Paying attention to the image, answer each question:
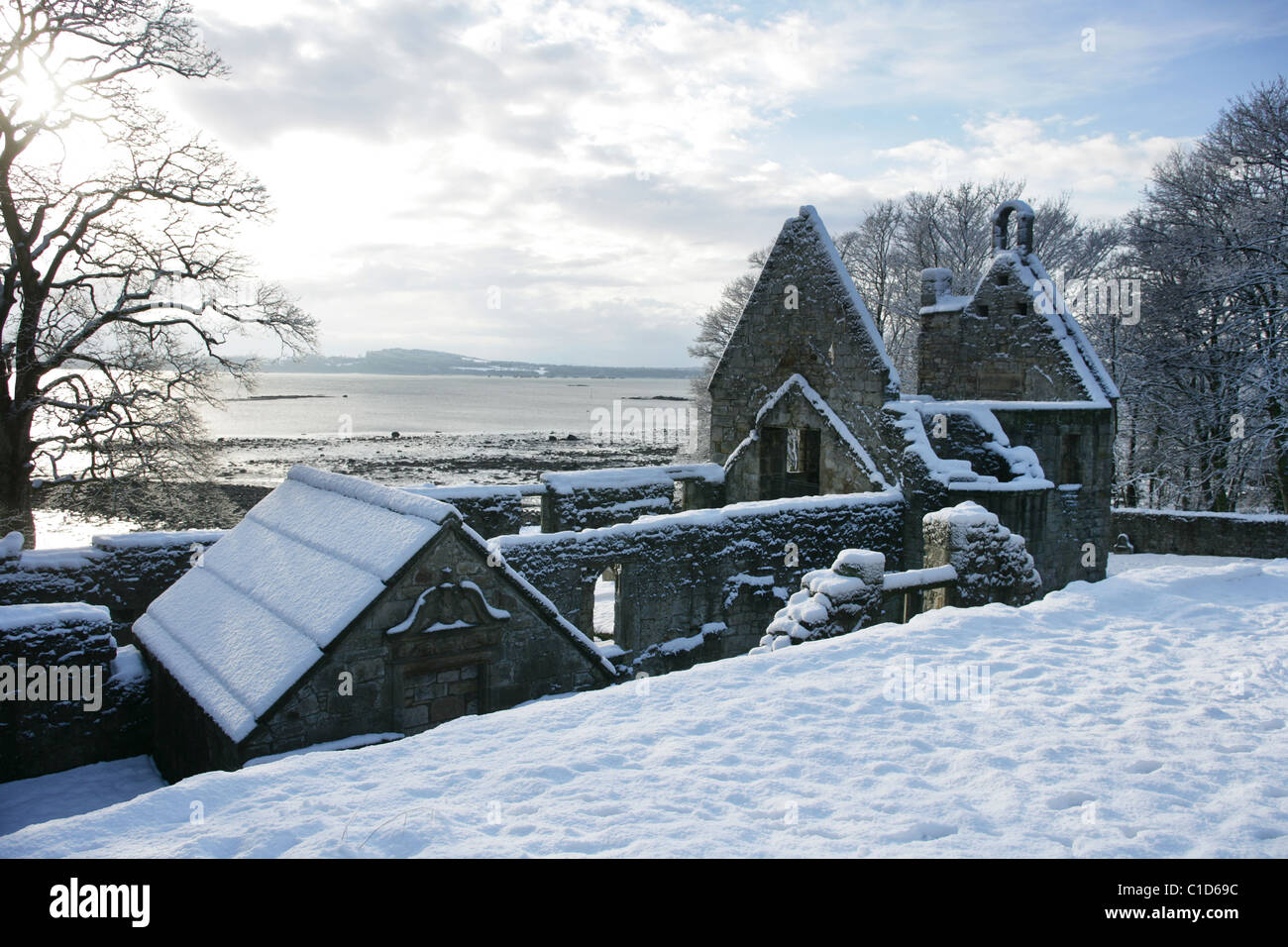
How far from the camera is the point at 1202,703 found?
5.73 meters

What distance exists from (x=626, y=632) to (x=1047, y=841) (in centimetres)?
837

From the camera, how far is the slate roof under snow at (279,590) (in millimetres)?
7570

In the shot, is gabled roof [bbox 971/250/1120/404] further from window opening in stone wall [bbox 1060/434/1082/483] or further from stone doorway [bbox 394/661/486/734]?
stone doorway [bbox 394/661/486/734]

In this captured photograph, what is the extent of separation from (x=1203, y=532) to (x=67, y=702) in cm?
2805

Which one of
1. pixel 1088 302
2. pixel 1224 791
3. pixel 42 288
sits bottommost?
pixel 1224 791

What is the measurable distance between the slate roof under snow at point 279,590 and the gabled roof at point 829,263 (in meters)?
10.2

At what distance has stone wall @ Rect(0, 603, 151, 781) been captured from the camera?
9.12 metres

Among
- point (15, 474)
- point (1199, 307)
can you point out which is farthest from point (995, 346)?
point (15, 474)

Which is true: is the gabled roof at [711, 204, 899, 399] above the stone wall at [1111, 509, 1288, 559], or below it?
above

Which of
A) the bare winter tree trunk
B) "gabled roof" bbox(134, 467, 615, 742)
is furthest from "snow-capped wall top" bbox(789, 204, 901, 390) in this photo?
the bare winter tree trunk

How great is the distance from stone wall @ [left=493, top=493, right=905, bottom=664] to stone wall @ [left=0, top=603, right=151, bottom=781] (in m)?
4.90

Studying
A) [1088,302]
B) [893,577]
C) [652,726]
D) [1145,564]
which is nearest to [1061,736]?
[652,726]
